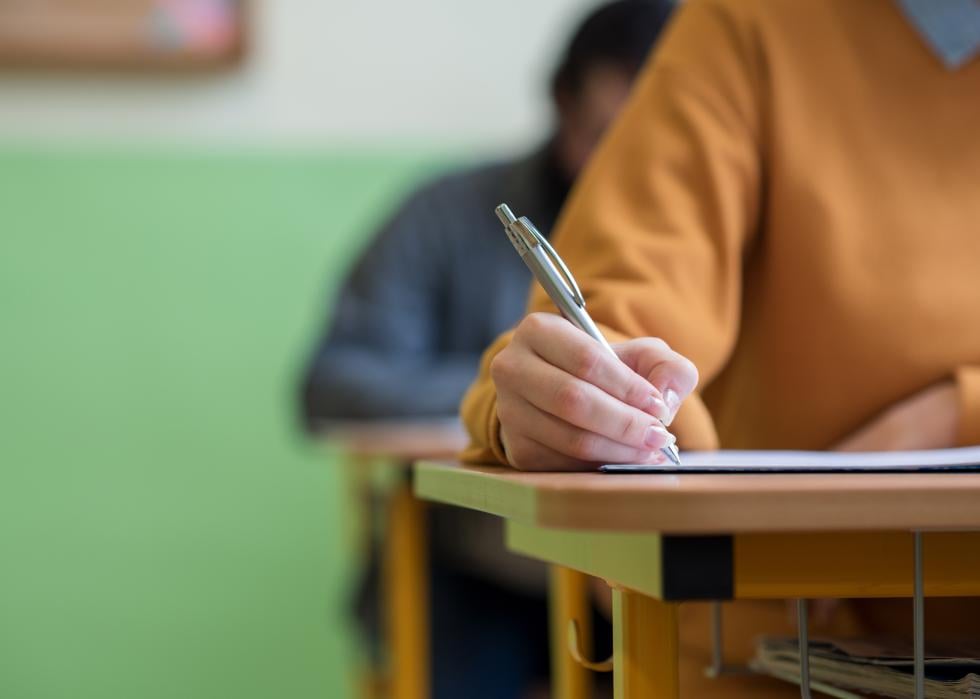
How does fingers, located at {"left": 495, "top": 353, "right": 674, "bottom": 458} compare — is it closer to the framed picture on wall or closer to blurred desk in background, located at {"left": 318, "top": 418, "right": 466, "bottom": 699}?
blurred desk in background, located at {"left": 318, "top": 418, "right": 466, "bottom": 699}

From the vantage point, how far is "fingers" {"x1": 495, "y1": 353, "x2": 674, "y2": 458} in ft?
2.01

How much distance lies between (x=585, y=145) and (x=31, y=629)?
1.72 m

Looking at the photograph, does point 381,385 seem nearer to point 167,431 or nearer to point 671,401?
point 167,431

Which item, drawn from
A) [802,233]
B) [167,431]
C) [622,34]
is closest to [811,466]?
[802,233]

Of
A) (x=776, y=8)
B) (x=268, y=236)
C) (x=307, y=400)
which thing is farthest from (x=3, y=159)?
(x=776, y=8)

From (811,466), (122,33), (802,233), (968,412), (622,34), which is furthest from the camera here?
(122,33)

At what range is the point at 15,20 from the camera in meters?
2.98

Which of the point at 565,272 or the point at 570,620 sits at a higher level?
the point at 565,272

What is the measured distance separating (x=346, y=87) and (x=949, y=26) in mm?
2280

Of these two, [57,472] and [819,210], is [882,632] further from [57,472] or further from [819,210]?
[57,472]

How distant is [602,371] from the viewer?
62 centimetres

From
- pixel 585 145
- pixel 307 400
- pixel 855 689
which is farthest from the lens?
pixel 307 400

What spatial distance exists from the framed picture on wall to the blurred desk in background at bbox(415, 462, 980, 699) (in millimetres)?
2661

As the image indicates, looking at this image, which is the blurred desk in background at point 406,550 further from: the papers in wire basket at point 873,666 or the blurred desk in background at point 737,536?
the blurred desk in background at point 737,536
